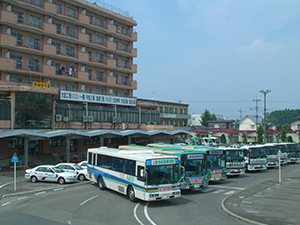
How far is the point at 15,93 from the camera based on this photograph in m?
31.4

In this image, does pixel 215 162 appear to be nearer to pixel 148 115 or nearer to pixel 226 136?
pixel 148 115

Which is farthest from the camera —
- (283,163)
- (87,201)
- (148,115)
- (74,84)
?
(148,115)

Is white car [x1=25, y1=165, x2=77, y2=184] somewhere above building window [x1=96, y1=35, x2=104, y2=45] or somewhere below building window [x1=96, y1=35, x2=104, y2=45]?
below

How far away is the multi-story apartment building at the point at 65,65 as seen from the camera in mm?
33156

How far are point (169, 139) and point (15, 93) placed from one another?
3042cm

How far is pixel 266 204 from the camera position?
1497cm

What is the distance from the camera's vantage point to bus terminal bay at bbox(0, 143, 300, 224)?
13.9 m

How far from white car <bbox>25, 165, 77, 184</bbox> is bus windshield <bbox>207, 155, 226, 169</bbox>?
11.3m

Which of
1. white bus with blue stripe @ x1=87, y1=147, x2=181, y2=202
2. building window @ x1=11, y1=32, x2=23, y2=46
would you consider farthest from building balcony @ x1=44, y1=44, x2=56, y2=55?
white bus with blue stripe @ x1=87, y1=147, x2=181, y2=202

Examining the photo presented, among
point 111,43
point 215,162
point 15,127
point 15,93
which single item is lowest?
point 215,162

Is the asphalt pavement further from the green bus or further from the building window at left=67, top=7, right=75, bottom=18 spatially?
the building window at left=67, top=7, right=75, bottom=18

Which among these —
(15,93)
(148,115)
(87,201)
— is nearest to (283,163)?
(148,115)

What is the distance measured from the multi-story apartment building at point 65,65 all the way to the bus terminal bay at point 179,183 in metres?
12.5

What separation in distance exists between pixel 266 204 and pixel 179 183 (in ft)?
15.6
